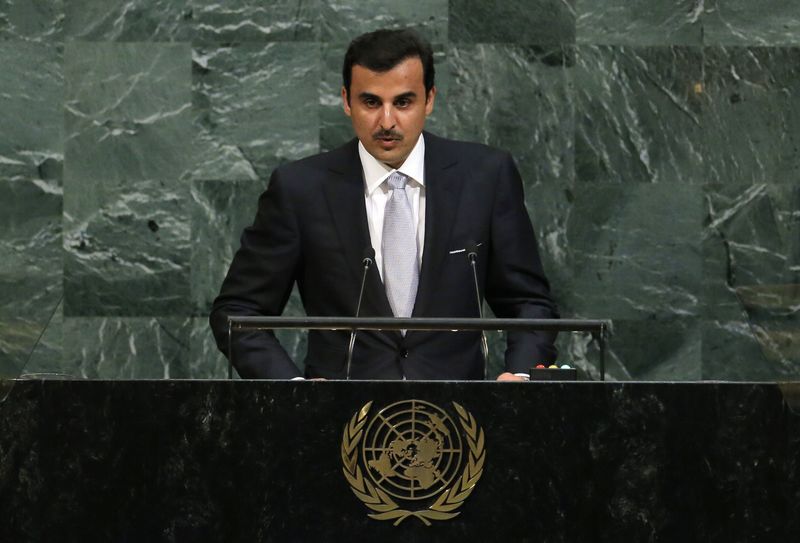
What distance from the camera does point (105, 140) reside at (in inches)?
238

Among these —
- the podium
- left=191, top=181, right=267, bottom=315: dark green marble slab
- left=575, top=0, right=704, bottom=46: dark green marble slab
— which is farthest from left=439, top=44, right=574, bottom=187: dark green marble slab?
the podium

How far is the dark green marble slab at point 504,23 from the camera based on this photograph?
6.05m

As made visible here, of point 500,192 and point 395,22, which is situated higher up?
point 395,22

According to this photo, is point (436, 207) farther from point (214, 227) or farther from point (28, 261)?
point (28, 261)

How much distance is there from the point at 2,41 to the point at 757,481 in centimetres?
414

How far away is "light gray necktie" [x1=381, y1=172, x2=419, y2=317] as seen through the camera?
4164 mm

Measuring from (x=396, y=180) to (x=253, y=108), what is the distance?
186 centimetres

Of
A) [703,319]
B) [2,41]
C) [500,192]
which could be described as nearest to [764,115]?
[703,319]

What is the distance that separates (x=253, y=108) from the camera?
238 inches

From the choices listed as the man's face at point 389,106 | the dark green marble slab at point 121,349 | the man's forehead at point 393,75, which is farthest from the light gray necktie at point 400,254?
the dark green marble slab at point 121,349

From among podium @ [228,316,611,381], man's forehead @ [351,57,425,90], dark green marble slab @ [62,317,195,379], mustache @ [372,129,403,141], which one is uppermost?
man's forehead @ [351,57,425,90]

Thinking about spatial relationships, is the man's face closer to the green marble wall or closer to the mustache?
the mustache

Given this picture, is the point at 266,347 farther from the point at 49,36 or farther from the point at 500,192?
the point at 49,36

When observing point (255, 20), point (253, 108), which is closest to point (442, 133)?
point (253, 108)
